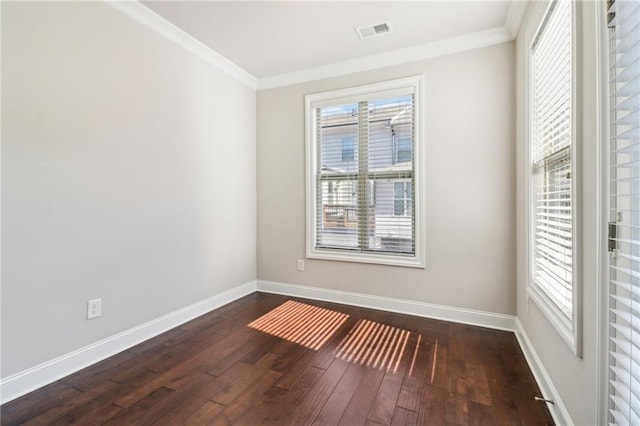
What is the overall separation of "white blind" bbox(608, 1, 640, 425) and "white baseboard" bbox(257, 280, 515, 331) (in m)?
1.81

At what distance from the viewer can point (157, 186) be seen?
259cm

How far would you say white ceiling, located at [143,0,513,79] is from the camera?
2371 millimetres

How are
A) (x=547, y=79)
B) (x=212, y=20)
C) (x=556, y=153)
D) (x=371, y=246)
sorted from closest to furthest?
(x=556, y=153), (x=547, y=79), (x=212, y=20), (x=371, y=246)

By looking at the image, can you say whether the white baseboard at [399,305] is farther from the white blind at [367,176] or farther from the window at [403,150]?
the window at [403,150]

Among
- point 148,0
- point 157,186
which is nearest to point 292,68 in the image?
point 148,0

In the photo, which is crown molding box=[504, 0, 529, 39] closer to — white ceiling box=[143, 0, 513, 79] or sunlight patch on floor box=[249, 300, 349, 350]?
white ceiling box=[143, 0, 513, 79]

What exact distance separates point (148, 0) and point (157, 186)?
141cm

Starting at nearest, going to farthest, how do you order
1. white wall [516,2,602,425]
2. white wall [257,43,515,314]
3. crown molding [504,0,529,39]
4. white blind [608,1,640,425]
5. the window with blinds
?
1. white blind [608,1,640,425]
2. white wall [516,2,602,425]
3. the window with blinds
4. crown molding [504,0,529,39]
5. white wall [257,43,515,314]

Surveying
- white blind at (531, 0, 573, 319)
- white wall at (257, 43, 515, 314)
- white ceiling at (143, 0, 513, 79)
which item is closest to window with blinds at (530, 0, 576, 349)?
white blind at (531, 0, 573, 319)

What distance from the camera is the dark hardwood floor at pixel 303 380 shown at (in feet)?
5.36

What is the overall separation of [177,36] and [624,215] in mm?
3259

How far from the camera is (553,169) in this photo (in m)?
1.79

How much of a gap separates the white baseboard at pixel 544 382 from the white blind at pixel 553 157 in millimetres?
470

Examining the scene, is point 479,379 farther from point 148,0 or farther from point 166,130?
point 148,0
